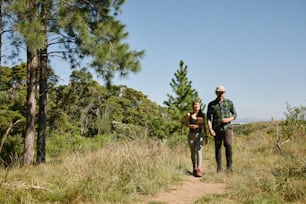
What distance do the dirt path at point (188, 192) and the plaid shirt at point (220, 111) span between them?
1.26 metres

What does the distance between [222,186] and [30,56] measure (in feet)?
21.5

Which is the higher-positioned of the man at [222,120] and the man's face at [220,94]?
the man's face at [220,94]

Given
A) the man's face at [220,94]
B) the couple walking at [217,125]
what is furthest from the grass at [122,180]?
the man's face at [220,94]

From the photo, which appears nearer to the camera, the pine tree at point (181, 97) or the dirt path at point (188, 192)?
the dirt path at point (188, 192)

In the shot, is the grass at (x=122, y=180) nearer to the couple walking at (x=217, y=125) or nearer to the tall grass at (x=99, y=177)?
the tall grass at (x=99, y=177)

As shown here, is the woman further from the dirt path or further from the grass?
the dirt path

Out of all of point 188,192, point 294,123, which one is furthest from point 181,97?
point 188,192

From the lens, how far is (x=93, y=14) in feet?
31.5

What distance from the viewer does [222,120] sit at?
650cm

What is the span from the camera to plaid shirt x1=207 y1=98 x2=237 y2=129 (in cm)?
655

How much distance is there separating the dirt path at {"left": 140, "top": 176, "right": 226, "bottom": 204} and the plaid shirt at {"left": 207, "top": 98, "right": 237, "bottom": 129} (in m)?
1.26

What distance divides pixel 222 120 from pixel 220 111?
0.19 metres

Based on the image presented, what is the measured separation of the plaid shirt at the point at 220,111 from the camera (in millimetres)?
6547

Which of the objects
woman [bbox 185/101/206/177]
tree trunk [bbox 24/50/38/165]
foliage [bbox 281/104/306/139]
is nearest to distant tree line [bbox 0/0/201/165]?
tree trunk [bbox 24/50/38/165]
